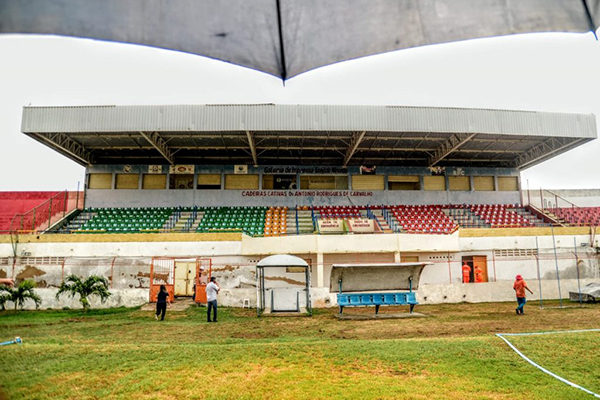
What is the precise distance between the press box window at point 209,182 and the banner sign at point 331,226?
10924 millimetres

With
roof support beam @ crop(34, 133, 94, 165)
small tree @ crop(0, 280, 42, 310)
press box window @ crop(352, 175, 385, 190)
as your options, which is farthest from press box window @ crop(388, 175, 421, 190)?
small tree @ crop(0, 280, 42, 310)

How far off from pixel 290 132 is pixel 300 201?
6912 mm

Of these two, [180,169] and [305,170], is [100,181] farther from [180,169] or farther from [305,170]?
[305,170]

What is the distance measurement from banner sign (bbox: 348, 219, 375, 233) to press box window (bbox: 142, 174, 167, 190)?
52.4 ft

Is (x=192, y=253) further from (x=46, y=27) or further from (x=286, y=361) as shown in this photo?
(x=46, y=27)

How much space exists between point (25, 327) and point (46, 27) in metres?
14.9

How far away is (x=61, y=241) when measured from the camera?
24.5 meters

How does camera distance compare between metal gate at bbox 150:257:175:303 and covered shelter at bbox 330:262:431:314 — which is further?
metal gate at bbox 150:257:175:303

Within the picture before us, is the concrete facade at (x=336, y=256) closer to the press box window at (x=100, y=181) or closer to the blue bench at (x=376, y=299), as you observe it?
the blue bench at (x=376, y=299)

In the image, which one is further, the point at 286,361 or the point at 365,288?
the point at 365,288

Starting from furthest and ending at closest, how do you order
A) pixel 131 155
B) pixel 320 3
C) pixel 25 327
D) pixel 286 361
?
pixel 131 155 < pixel 25 327 < pixel 286 361 < pixel 320 3

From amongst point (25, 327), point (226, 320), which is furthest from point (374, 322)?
point (25, 327)

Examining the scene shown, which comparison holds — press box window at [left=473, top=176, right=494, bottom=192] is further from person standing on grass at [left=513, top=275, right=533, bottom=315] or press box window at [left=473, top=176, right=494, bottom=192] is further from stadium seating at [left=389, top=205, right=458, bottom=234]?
person standing on grass at [left=513, top=275, right=533, bottom=315]

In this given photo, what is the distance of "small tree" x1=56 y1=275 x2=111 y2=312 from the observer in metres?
18.4
